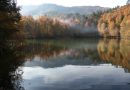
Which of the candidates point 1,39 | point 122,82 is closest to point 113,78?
point 122,82

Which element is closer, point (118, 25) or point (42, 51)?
point (42, 51)

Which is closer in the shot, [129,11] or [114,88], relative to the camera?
[114,88]

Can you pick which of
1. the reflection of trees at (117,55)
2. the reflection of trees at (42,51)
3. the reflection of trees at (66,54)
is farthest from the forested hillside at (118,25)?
the reflection of trees at (66,54)

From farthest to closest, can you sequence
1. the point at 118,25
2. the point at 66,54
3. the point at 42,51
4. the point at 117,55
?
the point at 118,25 → the point at 42,51 → the point at 66,54 → the point at 117,55

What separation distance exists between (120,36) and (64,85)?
150 meters

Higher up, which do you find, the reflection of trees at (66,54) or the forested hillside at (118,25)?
the reflection of trees at (66,54)

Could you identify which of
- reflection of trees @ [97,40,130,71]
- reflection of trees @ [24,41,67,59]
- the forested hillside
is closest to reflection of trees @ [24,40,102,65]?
reflection of trees @ [24,41,67,59]

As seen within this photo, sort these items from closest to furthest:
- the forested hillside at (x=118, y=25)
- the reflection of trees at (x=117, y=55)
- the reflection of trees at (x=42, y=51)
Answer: the reflection of trees at (x=117, y=55) → the reflection of trees at (x=42, y=51) → the forested hillside at (x=118, y=25)

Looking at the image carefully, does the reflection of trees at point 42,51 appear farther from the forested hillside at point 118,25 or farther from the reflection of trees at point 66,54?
the forested hillside at point 118,25

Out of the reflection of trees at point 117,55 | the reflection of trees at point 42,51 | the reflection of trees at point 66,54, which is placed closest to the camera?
the reflection of trees at point 117,55

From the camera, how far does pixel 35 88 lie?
29.4 m

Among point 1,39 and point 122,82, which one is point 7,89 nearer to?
point 122,82

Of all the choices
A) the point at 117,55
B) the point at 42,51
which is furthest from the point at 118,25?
the point at 117,55

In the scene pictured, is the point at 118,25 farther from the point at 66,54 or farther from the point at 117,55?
the point at 117,55
